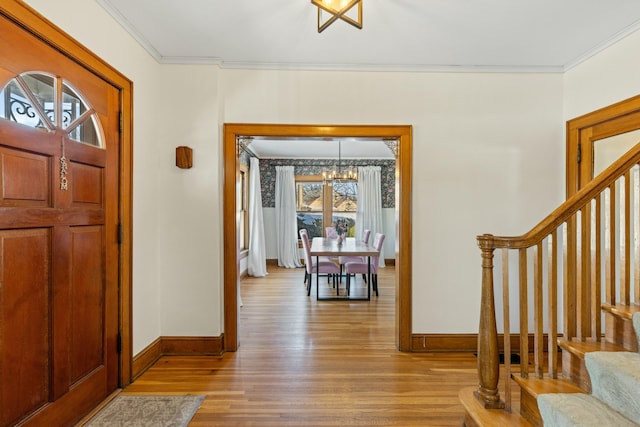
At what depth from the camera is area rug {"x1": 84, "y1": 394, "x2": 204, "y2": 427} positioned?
1.90m

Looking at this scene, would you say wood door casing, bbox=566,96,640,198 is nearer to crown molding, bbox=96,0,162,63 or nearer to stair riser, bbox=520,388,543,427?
stair riser, bbox=520,388,543,427

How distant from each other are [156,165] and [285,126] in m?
1.11

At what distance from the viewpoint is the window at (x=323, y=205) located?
7535 mm

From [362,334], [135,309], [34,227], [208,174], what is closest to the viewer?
[34,227]

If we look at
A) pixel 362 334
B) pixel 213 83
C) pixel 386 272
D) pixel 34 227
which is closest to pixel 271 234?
pixel 386 272

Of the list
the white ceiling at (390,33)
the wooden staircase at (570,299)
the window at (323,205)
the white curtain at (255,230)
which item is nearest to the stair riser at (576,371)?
the wooden staircase at (570,299)

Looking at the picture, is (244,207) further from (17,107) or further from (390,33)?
(17,107)

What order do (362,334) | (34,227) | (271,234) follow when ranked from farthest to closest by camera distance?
(271,234), (362,334), (34,227)

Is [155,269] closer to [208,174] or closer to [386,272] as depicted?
[208,174]

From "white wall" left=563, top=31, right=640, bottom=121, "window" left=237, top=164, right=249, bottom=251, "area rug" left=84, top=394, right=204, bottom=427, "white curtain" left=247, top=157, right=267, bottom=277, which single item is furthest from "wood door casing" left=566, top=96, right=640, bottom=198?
"window" left=237, top=164, right=249, bottom=251

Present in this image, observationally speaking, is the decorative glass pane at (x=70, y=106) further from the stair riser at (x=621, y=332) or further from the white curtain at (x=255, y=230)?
the white curtain at (x=255, y=230)

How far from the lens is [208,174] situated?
274 cm

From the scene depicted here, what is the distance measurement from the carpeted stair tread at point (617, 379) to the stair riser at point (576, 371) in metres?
0.07

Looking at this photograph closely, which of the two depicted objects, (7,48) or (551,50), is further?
(551,50)
